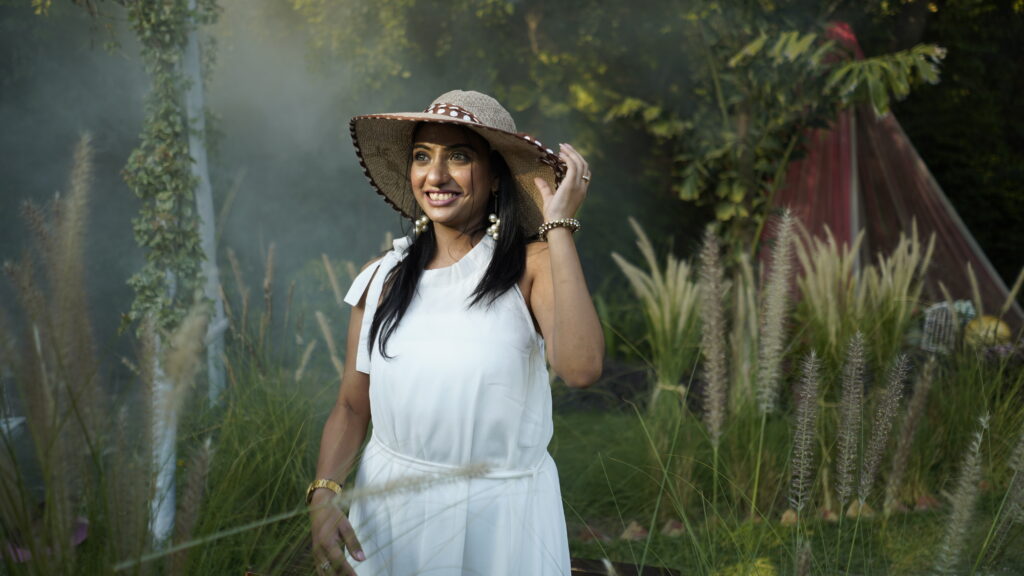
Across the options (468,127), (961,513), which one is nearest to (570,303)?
(468,127)

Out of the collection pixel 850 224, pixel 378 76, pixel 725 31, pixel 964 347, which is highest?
pixel 725 31

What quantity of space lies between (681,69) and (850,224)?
152 cm

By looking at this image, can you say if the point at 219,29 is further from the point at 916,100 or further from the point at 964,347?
the point at 916,100

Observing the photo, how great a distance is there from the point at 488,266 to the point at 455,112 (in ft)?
0.84

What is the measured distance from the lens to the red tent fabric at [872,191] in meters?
5.65

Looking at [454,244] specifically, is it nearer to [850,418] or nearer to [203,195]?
[850,418]

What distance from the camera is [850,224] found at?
5.86m

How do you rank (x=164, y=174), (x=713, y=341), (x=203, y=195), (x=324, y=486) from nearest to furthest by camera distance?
(x=324, y=486) < (x=713, y=341) < (x=164, y=174) < (x=203, y=195)

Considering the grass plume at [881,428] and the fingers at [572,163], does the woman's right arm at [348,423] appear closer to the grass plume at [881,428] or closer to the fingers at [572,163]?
the fingers at [572,163]

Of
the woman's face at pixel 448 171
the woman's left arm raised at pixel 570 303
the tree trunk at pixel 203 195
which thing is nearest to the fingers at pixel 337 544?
the woman's left arm raised at pixel 570 303

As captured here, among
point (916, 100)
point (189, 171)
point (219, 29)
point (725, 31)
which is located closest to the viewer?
point (189, 171)

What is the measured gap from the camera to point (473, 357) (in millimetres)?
1429

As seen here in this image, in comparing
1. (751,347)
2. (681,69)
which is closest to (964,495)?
(751,347)

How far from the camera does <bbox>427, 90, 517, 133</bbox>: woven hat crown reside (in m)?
1.49
